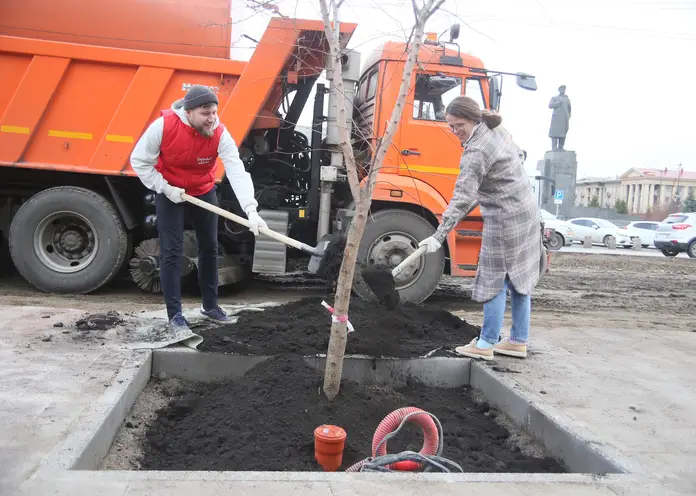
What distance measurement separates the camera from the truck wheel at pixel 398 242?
6.90 m

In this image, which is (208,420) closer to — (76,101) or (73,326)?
(73,326)

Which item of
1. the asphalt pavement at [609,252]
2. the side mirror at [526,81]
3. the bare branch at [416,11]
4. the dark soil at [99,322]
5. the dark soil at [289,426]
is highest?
the side mirror at [526,81]

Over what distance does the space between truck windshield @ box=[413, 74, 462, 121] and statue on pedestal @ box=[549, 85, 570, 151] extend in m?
17.3

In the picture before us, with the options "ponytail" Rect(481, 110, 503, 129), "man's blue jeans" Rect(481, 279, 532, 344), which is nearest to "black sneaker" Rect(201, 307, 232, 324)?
"man's blue jeans" Rect(481, 279, 532, 344)

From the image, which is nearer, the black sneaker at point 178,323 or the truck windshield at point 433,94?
the black sneaker at point 178,323

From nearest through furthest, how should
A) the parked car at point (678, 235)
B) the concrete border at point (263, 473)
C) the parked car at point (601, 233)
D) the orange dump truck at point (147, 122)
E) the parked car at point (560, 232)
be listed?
the concrete border at point (263, 473)
the orange dump truck at point (147, 122)
the parked car at point (678, 235)
the parked car at point (560, 232)
the parked car at point (601, 233)

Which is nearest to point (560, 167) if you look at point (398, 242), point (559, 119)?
point (559, 119)

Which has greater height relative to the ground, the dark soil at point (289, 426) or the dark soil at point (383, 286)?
the dark soil at point (383, 286)

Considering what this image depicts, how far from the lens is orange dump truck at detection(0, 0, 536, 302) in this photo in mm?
6684

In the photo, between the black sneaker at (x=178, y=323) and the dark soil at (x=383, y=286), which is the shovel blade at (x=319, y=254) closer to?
the dark soil at (x=383, y=286)

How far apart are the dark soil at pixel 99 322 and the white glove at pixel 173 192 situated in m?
1.17

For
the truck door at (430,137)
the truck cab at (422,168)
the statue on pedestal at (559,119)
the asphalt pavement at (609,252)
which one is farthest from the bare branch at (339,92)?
the statue on pedestal at (559,119)

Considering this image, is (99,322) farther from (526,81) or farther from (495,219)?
(526,81)

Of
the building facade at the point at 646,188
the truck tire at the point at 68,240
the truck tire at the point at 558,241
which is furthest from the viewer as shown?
the building facade at the point at 646,188
